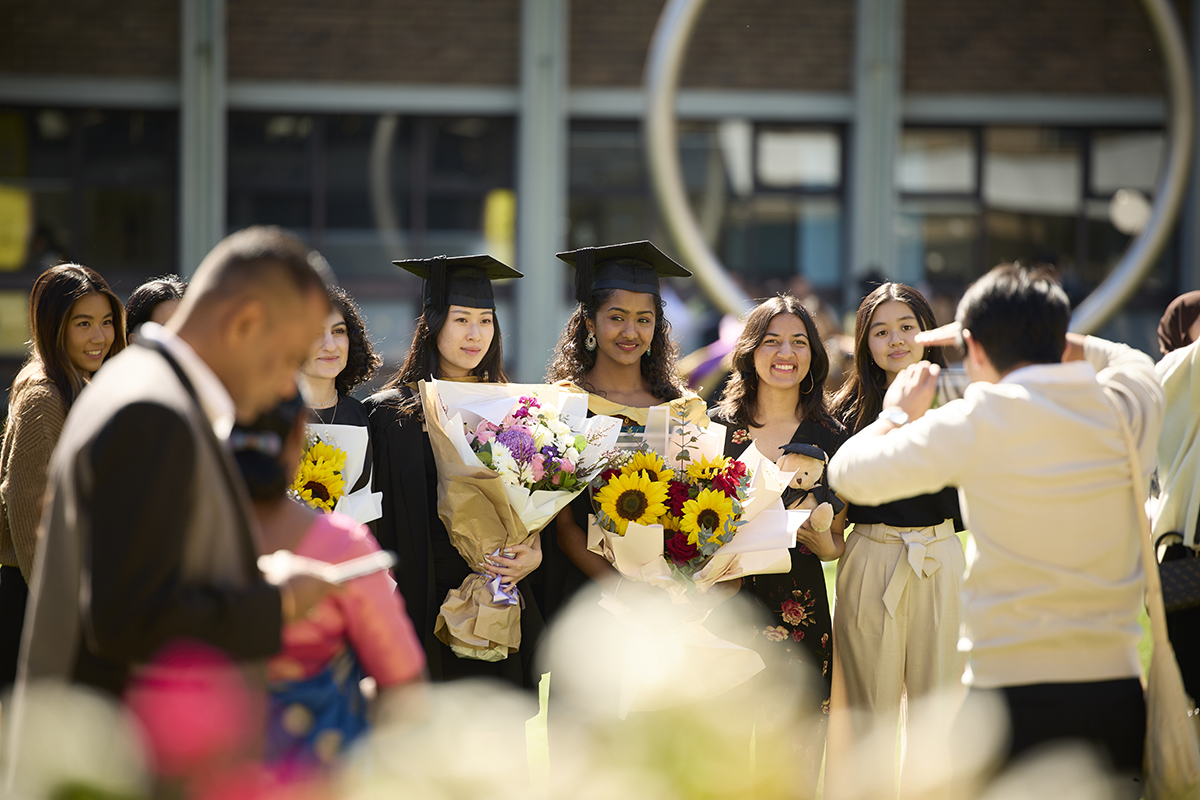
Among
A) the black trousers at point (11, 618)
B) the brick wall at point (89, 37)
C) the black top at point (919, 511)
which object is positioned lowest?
the black trousers at point (11, 618)

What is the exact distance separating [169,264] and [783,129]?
22.7ft

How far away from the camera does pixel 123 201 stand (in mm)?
10984

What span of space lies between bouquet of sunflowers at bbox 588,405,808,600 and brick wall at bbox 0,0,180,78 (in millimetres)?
9498

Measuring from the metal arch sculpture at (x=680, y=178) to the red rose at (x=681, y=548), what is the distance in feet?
21.5

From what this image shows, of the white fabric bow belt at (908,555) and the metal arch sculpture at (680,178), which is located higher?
the metal arch sculpture at (680,178)

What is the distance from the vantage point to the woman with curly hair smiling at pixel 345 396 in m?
3.38

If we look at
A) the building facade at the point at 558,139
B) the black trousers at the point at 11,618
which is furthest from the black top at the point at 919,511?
the building facade at the point at 558,139

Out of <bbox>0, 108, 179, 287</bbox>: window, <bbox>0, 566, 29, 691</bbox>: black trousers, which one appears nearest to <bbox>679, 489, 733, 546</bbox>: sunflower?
<bbox>0, 566, 29, 691</bbox>: black trousers

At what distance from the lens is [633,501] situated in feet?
10.3

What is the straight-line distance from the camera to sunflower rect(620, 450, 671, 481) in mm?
3209

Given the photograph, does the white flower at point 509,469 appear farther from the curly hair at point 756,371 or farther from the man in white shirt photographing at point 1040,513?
the man in white shirt photographing at point 1040,513

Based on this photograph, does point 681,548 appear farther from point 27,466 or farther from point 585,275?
point 27,466

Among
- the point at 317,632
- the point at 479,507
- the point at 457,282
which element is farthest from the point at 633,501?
the point at 317,632

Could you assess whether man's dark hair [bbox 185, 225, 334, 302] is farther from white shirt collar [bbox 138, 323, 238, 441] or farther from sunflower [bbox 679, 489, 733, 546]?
sunflower [bbox 679, 489, 733, 546]
